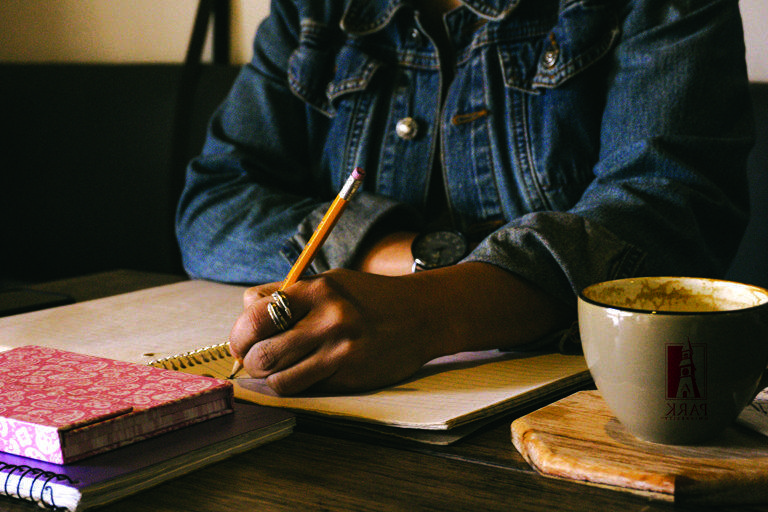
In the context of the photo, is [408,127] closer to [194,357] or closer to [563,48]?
[563,48]

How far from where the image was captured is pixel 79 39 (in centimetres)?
221

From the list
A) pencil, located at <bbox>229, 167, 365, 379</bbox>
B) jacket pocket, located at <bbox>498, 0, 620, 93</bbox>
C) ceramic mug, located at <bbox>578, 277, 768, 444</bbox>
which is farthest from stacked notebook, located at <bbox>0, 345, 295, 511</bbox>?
jacket pocket, located at <bbox>498, 0, 620, 93</bbox>

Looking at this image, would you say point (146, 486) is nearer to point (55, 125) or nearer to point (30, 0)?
point (55, 125)

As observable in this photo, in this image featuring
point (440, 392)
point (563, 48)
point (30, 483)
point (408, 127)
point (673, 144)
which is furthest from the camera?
point (408, 127)

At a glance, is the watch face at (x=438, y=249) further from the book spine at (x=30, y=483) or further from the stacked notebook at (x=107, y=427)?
the book spine at (x=30, y=483)

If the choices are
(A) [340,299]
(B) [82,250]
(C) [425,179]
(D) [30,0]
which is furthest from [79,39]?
(A) [340,299]

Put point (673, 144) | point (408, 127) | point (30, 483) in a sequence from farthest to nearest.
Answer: point (408, 127) → point (673, 144) → point (30, 483)

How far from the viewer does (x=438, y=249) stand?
85 centimetres

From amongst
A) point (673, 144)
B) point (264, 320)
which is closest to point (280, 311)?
point (264, 320)

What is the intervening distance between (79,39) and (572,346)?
1.98 m

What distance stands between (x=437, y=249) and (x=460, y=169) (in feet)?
0.68

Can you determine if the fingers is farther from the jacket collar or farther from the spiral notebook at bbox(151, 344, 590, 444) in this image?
the jacket collar

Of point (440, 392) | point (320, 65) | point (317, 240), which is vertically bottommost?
point (440, 392)

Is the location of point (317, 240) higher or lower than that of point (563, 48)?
lower
